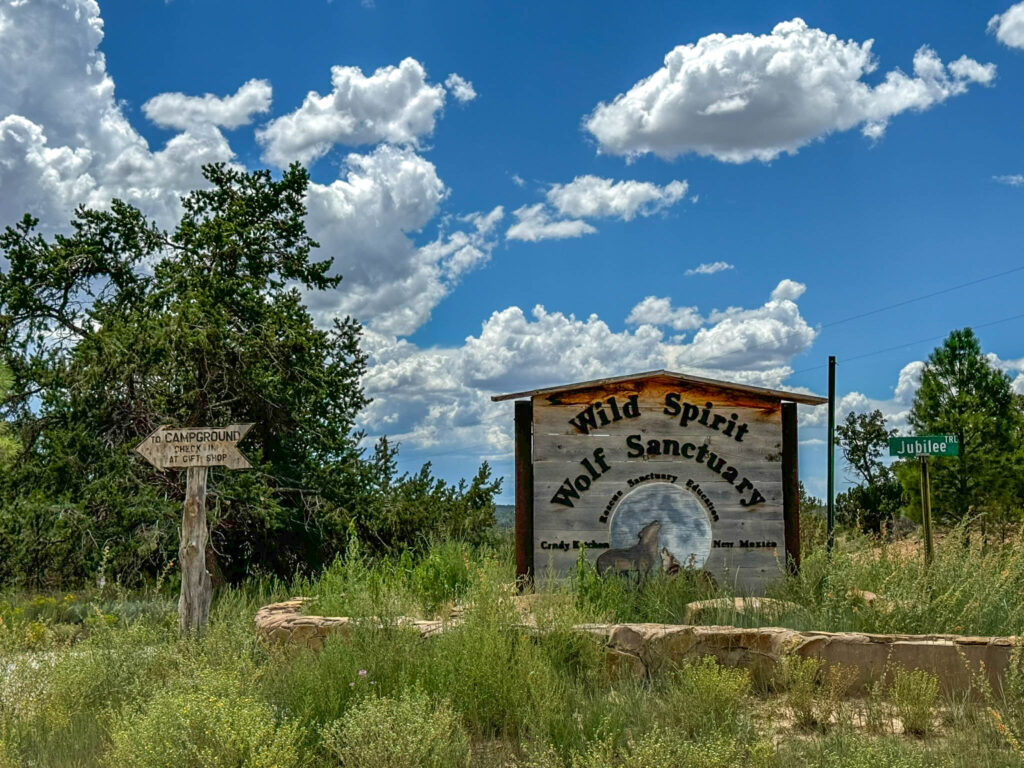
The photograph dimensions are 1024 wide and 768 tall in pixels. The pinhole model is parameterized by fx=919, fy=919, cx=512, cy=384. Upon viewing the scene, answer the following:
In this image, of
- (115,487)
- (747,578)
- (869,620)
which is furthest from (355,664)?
(115,487)

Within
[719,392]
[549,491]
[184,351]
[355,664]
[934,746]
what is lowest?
[934,746]

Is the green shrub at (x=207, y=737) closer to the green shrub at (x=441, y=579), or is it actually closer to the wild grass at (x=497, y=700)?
Result: the wild grass at (x=497, y=700)

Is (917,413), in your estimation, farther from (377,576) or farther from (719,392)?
(377,576)

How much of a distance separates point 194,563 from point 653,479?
184 inches

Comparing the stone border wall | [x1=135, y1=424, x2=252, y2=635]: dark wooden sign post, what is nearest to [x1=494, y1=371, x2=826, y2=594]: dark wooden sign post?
the stone border wall

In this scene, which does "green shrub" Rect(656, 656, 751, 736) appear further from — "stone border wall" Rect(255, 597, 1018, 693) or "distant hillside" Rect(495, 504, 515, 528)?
"distant hillside" Rect(495, 504, 515, 528)

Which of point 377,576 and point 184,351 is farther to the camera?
point 184,351

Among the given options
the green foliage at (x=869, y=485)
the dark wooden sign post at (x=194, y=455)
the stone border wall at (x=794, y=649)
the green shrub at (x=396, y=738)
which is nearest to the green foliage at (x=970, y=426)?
the green foliage at (x=869, y=485)

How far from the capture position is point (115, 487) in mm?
12195

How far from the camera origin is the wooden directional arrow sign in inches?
351

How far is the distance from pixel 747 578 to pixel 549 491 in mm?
2241

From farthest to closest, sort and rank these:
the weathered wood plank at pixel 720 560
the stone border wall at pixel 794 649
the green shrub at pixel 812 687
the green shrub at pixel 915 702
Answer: the weathered wood plank at pixel 720 560
the stone border wall at pixel 794 649
the green shrub at pixel 812 687
the green shrub at pixel 915 702

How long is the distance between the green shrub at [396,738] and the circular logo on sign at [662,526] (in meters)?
4.57

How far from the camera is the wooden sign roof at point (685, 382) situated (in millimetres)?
9250
